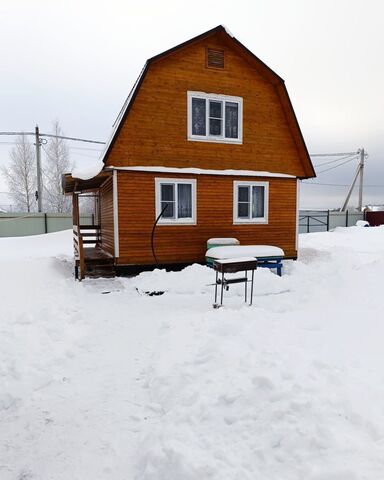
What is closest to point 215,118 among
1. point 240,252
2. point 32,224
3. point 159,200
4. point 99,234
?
point 159,200

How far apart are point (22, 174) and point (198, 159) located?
27704 mm

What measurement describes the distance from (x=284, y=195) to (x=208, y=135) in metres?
3.57

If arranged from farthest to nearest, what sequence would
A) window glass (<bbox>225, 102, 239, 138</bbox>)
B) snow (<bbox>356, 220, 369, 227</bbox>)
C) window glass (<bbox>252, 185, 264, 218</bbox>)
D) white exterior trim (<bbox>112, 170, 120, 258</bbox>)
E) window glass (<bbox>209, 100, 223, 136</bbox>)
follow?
snow (<bbox>356, 220, 369, 227</bbox>) < window glass (<bbox>252, 185, 264, 218</bbox>) < window glass (<bbox>225, 102, 239, 138</bbox>) < window glass (<bbox>209, 100, 223, 136</bbox>) < white exterior trim (<bbox>112, 170, 120, 258</bbox>)

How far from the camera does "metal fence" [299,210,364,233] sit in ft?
92.8

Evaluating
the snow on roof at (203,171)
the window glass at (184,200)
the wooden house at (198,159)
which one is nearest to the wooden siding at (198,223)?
the wooden house at (198,159)

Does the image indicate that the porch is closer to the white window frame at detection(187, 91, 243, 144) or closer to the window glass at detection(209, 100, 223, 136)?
the white window frame at detection(187, 91, 243, 144)

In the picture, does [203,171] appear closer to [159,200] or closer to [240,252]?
[159,200]

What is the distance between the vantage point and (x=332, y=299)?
7.93m

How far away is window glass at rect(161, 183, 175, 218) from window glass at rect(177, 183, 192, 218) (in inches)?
7.6

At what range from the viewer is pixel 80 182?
35.5 feet

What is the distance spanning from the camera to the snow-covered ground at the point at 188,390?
8.45ft

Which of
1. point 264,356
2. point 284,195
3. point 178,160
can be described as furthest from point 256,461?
point 284,195

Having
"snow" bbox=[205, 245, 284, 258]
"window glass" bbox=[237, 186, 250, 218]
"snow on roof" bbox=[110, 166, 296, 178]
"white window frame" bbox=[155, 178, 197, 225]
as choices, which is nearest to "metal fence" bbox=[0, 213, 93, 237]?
"white window frame" bbox=[155, 178, 197, 225]

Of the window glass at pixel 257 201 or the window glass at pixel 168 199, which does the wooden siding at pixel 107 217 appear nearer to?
the window glass at pixel 168 199
